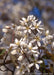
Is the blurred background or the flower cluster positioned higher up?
the blurred background

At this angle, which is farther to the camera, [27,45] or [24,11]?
[24,11]

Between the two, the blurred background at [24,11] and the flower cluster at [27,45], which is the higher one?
the blurred background at [24,11]

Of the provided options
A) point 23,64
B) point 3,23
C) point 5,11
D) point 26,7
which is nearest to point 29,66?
point 23,64

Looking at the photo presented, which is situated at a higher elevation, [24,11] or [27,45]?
[24,11]

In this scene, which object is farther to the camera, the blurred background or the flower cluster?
the blurred background

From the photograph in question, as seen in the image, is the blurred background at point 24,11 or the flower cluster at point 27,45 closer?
the flower cluster at point 27,45
